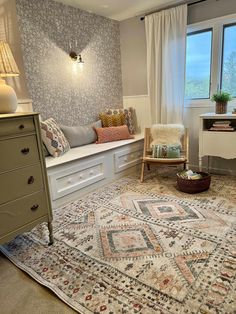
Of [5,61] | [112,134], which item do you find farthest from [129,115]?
[5,61]

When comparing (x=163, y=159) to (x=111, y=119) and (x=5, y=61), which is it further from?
(x=5, y=61)

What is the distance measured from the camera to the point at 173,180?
10.2 ft

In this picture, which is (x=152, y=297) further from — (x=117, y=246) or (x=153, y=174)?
(x=153, y=174)

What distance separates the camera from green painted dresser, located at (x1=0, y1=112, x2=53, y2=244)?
1.52 metres

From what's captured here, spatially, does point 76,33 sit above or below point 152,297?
above

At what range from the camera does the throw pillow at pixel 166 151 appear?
9.67ft

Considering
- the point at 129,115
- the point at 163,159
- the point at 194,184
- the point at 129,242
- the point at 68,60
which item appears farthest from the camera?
the point at 129,115

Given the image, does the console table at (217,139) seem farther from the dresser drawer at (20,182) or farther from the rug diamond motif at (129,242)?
the dresser drawer at (20,182)

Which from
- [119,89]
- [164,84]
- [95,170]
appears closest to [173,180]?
[95,170]

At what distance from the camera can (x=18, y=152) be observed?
1587mm

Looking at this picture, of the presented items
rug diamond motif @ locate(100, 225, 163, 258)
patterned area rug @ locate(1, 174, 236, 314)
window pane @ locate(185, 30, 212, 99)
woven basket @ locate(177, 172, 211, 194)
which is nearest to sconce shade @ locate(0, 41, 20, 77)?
patterned area rug @ locate(1, 174, 236, 314)

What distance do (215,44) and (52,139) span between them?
2409 millimetres

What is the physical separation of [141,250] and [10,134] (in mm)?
1206

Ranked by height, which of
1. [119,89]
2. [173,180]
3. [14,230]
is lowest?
[173,180]
